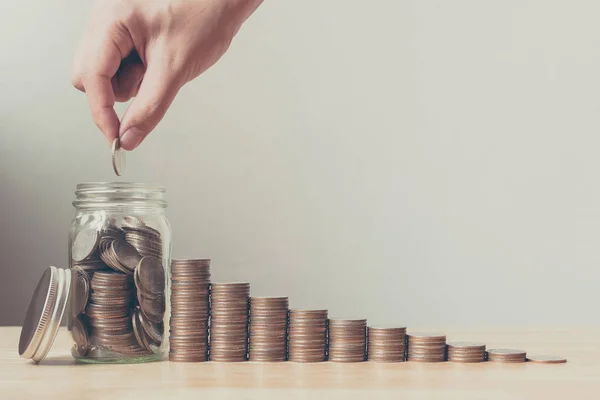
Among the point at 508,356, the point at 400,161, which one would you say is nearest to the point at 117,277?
the point at 508,356

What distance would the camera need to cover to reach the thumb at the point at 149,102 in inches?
52.1

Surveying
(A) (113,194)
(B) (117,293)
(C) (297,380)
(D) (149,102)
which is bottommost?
(C) (297,380)

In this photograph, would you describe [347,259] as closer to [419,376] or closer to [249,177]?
[249,177]

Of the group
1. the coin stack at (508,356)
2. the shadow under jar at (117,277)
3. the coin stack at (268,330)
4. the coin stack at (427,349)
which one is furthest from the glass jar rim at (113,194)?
the coin stack at (508,356)

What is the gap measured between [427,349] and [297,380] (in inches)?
11.9

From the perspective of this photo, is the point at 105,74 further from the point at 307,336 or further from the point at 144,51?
the point at 307,336

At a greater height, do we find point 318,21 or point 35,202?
point 318,21

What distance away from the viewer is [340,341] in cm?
138

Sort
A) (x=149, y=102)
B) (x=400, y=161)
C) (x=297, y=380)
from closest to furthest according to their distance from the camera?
(x=297, y=380) → (x=149, y=102) → (x=400, y=161)

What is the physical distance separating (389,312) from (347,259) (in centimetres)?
28

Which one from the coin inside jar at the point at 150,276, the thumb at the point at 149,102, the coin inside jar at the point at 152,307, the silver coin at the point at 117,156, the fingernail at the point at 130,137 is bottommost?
the coin inside jar at the point at 152,307

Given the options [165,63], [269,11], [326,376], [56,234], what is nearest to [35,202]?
[56,234]

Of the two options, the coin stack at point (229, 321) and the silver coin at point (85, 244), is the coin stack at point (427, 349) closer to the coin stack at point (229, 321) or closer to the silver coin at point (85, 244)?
the coin stack at point (229, 321)

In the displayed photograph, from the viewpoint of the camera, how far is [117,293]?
4.38ft
